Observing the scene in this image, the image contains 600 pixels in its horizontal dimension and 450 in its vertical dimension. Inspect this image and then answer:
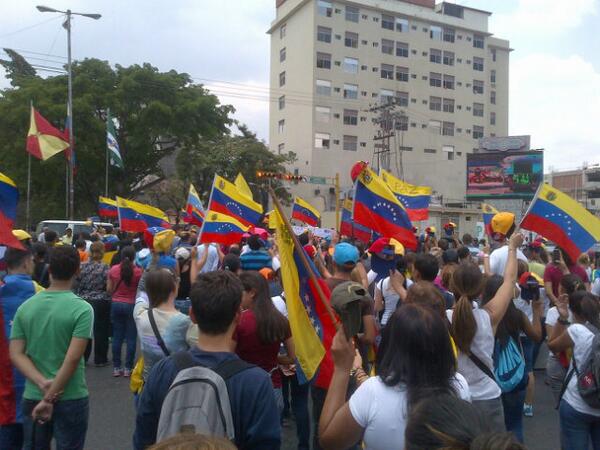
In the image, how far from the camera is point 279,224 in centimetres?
347

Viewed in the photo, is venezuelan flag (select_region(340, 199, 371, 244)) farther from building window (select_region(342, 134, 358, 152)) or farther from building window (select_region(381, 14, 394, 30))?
building window (select_region(381, 14, 394, 30))

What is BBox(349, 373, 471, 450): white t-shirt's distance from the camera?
2266mm

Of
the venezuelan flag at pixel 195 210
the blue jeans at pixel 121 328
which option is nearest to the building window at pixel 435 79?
the venezuelan flag at pixel 195 210

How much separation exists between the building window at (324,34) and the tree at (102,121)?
17752 mm

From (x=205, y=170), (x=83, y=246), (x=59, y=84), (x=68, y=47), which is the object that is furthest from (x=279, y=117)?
(x=83, y=246)

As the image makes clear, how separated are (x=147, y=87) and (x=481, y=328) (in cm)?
3315

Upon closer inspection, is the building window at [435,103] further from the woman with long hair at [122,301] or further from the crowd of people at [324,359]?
the woman with long hair at [122,301]

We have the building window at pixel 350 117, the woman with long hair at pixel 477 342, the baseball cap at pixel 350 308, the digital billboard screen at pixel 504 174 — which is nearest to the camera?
the baseball cap at pixel 350 308

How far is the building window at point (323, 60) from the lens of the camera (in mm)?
50844

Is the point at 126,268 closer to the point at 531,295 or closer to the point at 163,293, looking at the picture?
the point at 163,293

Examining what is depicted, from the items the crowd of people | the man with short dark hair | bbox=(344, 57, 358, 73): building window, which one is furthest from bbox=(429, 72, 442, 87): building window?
the man with short dark hair

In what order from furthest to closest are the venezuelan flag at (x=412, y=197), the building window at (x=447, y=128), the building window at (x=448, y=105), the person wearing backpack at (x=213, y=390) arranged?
1. the building window at (x=448, y=105)
2. the building window at (x=447, y=128)
3. the venezuelan flag at (x=412, y=197)
4. the person wearing backpack at (x=213, y=390)

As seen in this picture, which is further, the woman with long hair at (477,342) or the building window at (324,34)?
the building window at (324,34)

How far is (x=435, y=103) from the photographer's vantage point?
56.5 metres
